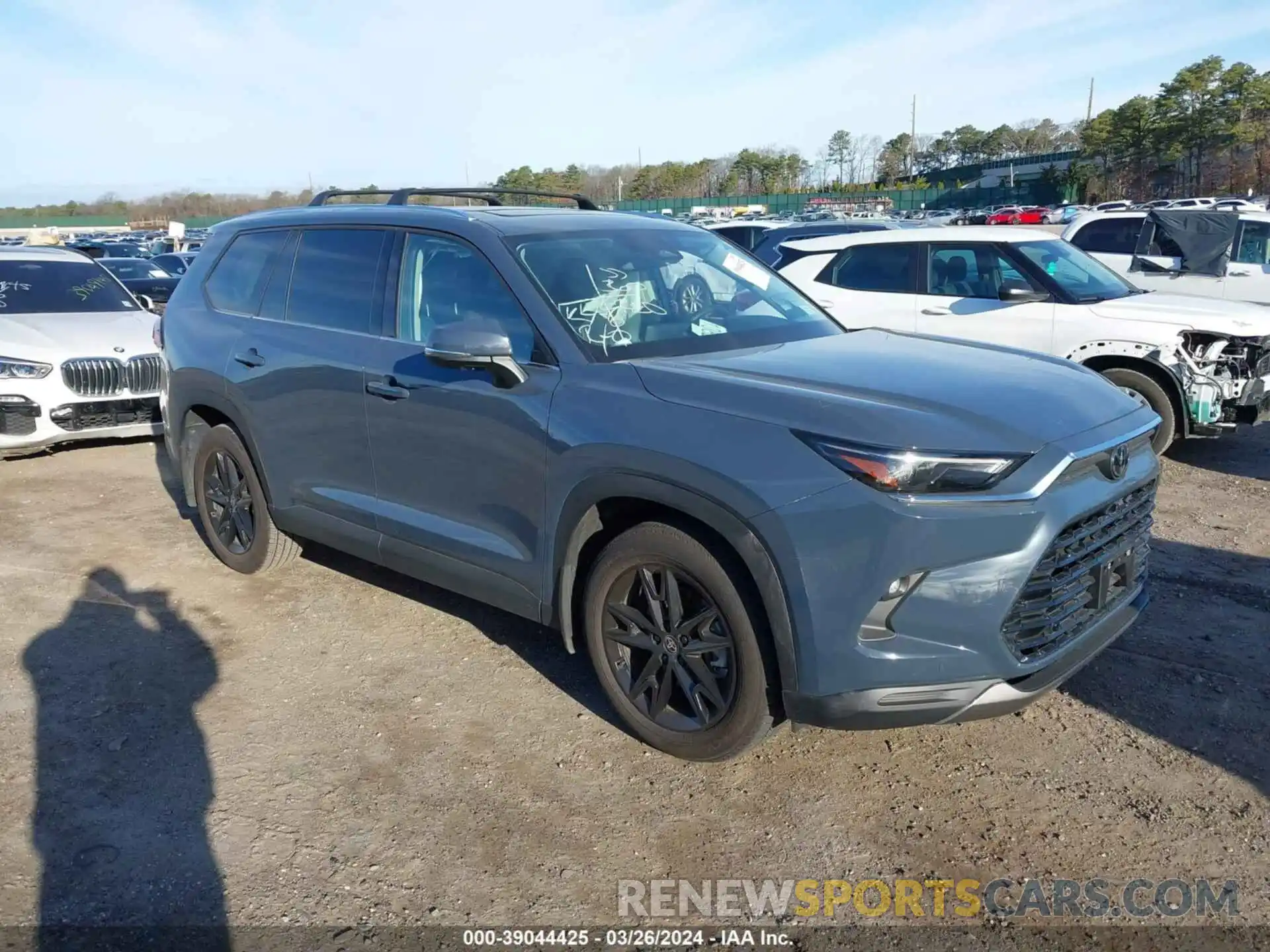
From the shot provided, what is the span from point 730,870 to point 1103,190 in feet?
259

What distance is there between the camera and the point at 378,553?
4570mm

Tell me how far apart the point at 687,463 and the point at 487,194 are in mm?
2625

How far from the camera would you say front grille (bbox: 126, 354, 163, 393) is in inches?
325

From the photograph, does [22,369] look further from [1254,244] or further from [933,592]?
[1254,244]

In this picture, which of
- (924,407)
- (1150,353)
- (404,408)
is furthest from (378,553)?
(1150,353)

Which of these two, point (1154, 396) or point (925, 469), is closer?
point (925, 469)

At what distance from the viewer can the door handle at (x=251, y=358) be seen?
16.4 feet

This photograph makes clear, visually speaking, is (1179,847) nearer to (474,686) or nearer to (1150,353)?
(474,686)

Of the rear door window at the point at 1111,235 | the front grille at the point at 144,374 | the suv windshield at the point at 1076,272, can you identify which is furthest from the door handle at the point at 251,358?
the rear door window at the point at 1111,235

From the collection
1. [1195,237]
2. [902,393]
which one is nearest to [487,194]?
[902,393]

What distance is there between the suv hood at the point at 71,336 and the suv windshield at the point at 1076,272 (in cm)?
717

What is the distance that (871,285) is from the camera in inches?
342

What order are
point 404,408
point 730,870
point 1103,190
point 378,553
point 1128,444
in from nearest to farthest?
point 730,870
point 1128,444
point 404,408
point 378,553
point 1103,190

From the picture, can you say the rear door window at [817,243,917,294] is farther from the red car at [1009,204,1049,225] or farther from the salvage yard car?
the red car at [1009,204,1049,225]
